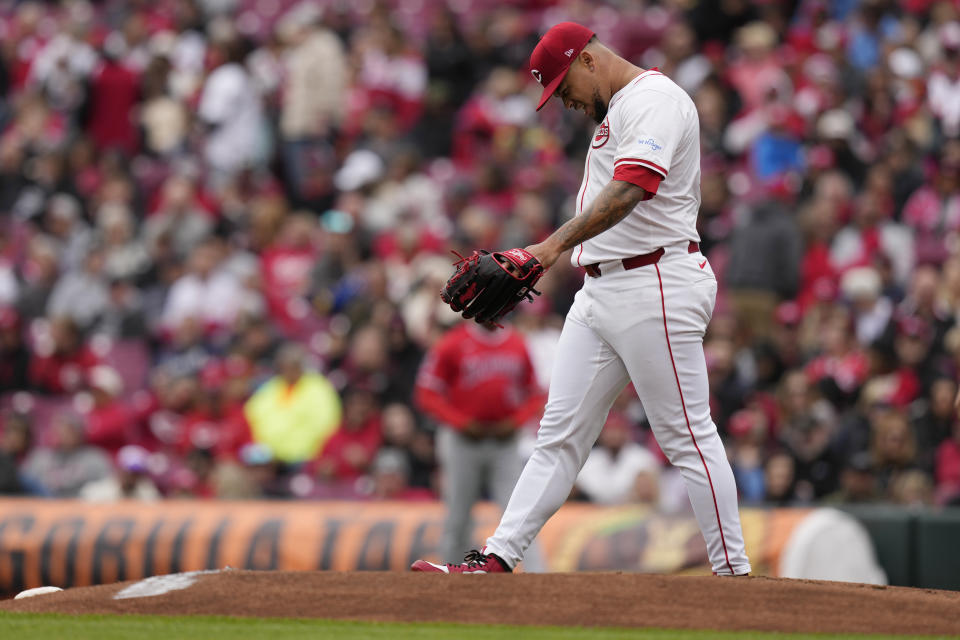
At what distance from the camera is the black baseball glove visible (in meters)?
5.59

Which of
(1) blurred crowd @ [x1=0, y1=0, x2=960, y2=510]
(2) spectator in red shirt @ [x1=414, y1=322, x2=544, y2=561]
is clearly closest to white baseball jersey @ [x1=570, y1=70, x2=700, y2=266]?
(2) spectator in red shirt @ [x1=414, y1=322, x2=544, y2=561]

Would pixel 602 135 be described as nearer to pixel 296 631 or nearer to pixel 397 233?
pixel 296 631

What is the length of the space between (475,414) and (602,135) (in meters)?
4.22

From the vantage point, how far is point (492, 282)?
18.4 ft

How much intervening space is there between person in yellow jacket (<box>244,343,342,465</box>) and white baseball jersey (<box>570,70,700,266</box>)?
702 centimetres

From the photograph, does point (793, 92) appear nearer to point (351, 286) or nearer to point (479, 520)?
point (351, 286)

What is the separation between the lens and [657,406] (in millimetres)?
5785

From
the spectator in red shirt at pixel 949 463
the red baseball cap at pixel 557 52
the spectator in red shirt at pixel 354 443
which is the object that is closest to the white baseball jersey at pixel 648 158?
the red baseball cap at pixel 557 52

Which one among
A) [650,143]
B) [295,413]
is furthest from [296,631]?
[295,413]

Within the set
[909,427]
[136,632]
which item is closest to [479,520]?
[909,427]

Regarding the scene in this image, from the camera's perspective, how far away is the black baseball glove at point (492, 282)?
559 centimetres

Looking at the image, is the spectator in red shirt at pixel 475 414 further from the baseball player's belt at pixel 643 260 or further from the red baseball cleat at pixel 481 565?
the baseball player's belt at pixel 643 260

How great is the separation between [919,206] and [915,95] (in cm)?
151

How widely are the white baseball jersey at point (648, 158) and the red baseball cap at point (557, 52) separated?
0.23 m
